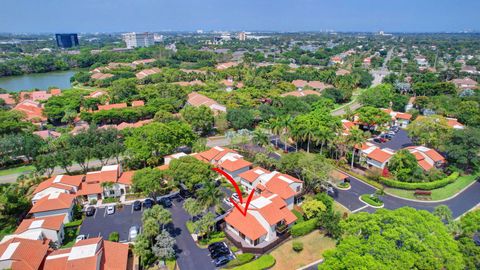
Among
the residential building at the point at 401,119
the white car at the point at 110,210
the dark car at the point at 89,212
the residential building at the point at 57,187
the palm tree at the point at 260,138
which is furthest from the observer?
the residential building at the point at 401,119

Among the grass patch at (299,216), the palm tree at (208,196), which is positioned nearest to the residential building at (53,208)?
the palm tree at (208,196)

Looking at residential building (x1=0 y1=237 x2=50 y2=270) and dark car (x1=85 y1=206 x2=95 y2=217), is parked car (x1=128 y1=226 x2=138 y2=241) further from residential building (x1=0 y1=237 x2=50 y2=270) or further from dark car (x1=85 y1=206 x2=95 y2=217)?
residential building (x1=0 y1=237 x2=50 y2=270)

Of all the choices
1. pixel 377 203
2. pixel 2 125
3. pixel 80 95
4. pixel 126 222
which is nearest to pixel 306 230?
pixel 377 203

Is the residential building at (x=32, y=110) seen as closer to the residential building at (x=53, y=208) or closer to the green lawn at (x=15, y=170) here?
the green lawn at (x=15, y=170)

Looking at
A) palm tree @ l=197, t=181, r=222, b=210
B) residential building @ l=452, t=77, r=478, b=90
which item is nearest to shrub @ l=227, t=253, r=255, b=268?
palm tree @ l=197, t=181, r=222, b=210

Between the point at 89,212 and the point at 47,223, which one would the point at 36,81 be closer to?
the point at 89,212
